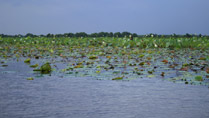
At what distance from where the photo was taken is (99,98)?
4512 millimetres

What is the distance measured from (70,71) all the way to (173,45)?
10.2 meters

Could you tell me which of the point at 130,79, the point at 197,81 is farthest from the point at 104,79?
the point at 197,81

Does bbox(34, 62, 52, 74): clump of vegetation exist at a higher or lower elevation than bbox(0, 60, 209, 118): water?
higher

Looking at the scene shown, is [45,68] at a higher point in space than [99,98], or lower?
higher

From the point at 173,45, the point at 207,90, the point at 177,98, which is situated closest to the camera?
the point at 177,98

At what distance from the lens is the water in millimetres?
3775

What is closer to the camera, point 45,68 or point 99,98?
point 99,98

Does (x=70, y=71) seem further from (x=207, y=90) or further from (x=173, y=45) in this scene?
(x=173, y=45)

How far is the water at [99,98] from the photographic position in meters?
3.78

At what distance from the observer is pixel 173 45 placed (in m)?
16.4

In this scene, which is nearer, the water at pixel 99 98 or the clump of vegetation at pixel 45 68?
the water at pixel 99 98

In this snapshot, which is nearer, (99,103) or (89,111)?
(89,111)

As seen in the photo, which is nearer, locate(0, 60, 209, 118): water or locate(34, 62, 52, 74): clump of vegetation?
locate(0, 60, 209, 118): water

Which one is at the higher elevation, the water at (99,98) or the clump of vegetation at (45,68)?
the clump of vegetation at (45,68)
